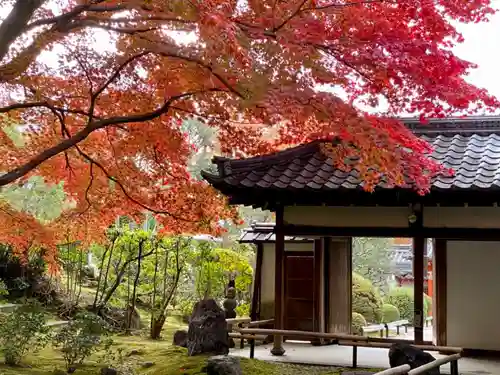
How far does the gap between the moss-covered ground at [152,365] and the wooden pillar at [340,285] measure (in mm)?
2735

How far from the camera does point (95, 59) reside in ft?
22.3

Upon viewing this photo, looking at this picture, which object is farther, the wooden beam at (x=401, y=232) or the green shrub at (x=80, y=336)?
the green shrub at (x=80, y=336)

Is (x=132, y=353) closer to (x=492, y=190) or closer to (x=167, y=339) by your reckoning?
(x=167, y=339)

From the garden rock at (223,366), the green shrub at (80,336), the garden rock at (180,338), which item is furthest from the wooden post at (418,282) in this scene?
the green shrub at (80,336)

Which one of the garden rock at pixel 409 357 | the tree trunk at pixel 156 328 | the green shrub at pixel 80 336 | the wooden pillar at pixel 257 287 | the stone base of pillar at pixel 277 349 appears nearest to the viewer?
the garden rock at pixel 409 357

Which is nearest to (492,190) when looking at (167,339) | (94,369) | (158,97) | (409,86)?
(409,86)

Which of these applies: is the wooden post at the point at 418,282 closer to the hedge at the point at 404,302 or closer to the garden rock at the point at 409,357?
the garden rock at the point at 409,357

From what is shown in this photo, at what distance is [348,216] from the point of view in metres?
8.40

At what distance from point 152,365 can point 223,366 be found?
8.89ft

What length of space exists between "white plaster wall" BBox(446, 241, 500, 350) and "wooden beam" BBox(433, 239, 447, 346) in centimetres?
7

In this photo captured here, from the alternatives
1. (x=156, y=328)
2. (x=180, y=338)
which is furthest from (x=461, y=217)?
(x=156, y=328)

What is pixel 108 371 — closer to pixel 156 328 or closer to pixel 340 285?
pixel 156 328

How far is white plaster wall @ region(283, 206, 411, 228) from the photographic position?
8203 millimetres

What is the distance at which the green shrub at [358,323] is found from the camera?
42.0 ft
